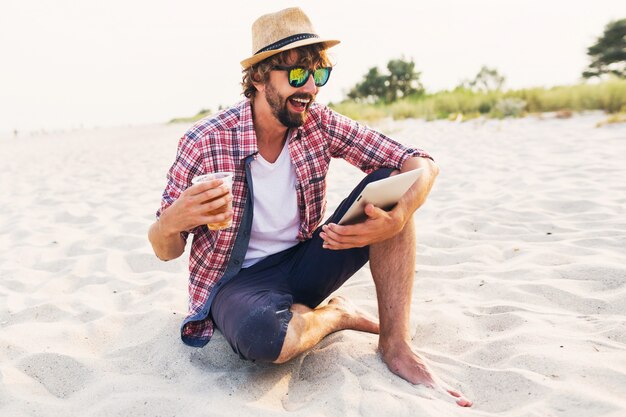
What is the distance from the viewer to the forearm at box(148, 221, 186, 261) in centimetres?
203

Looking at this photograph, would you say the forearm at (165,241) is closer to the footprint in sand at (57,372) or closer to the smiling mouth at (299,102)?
the footprint in sand at (57,372)

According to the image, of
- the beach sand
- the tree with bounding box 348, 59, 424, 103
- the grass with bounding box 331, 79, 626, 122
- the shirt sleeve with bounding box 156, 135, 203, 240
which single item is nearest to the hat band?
the shirt sleeve with bounding box 156, 135, 203, 240

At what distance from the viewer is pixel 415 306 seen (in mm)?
2668

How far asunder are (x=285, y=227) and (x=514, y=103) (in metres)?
8.62

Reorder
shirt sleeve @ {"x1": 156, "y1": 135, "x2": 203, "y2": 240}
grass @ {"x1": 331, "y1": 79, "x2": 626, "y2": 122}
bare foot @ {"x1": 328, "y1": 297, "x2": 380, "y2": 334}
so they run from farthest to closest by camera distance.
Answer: grass @ {"x1": 331, "y1": 79, "x2": 626, "y2": 122}, bare foot @ {"x1": 328, "y1": 297, "x2": 380, "y2": 334}, shirt sleeve @ {"x1": 156, "y1": 135, "x2": 203, "y2": 240}

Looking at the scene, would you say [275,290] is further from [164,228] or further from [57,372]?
[57,372]

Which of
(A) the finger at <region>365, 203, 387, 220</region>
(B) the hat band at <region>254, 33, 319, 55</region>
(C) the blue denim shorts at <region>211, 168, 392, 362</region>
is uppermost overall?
(B) the hat band at <region>254, 33, 319, 55</region>

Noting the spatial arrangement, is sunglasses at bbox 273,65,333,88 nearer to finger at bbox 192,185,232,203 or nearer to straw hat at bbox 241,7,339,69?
straw hat at bbox 241,7,339,69

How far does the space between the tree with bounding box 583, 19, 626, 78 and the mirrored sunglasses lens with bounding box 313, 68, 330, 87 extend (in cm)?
2598

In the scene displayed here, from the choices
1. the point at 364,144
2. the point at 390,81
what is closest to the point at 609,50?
the point at 390,81

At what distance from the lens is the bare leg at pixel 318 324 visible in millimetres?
2039

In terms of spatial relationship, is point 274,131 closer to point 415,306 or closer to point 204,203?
point 204,203

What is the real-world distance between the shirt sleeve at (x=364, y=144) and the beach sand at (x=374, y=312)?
2.44 feet

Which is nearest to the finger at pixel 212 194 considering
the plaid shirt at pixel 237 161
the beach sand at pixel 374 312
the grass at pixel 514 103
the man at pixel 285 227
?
the man at pixel 285 227
